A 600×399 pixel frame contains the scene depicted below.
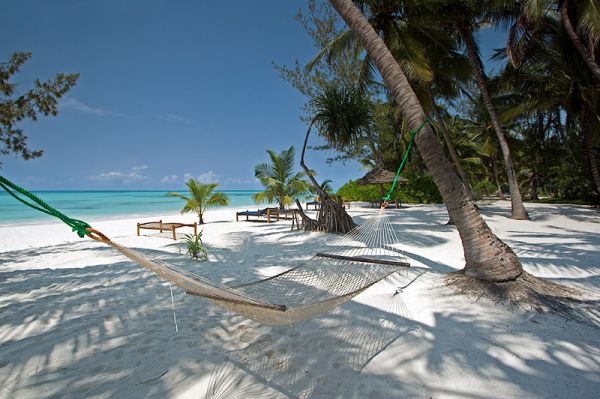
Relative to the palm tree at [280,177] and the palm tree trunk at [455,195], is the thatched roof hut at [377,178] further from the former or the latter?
the palm tree trunk at [455,195]

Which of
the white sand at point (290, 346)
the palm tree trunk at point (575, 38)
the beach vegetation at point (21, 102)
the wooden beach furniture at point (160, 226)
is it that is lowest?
the white sand at point (290, 346)

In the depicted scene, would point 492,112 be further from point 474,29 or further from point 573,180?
point 573,180

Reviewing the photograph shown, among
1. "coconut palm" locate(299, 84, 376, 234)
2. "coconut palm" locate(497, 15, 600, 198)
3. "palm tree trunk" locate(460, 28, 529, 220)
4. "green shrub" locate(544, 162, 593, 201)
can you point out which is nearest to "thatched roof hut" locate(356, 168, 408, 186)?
"palm tree trunk" locate(460, 28, 529, 220)

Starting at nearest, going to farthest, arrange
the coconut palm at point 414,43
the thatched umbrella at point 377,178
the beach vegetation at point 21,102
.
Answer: the beach vegetation at point 21,102 < the coconut palm at point 414,43 < the thatched umbrella at point 377,178

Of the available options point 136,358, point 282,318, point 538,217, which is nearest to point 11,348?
point 136,358

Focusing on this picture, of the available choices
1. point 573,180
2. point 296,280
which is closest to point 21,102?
point 296,280

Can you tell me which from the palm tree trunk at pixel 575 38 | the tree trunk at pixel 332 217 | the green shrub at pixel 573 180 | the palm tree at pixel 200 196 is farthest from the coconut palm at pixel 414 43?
the green shrub at pixel 573 180

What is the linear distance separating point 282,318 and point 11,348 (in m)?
1.89

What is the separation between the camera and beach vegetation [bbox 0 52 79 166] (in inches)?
162

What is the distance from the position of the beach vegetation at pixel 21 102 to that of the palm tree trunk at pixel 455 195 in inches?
171

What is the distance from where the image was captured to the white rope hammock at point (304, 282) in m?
1.68

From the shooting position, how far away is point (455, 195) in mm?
2936

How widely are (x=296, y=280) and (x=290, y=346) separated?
1295 millimetres

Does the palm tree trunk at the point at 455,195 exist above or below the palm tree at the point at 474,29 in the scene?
below
